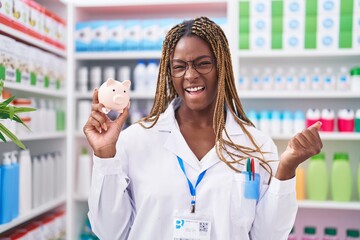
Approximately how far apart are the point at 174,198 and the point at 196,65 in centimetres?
48

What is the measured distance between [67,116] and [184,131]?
193 centimetres

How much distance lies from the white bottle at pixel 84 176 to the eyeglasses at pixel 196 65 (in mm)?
2051

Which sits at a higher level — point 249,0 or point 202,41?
point 249,0

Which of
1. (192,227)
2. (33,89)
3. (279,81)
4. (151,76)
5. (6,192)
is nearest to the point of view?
(192,227)

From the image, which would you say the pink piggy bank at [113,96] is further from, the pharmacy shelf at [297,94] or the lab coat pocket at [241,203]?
the pharmacy shelf at [297,94]

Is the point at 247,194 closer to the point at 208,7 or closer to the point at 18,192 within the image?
the point at 18,192

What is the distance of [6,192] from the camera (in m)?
2.29

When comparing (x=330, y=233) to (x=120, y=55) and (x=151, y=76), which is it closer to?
(x=151, y=76)

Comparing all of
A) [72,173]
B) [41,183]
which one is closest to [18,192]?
[41,183]

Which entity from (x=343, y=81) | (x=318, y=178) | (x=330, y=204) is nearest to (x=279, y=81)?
(x=343, y=81)

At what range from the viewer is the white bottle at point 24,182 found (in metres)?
2.56

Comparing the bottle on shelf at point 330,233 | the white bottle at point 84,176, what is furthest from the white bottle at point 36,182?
the bottle on shelf at point 330,233

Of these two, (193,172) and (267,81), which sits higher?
(267,81)

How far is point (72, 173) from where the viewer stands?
329 cm
